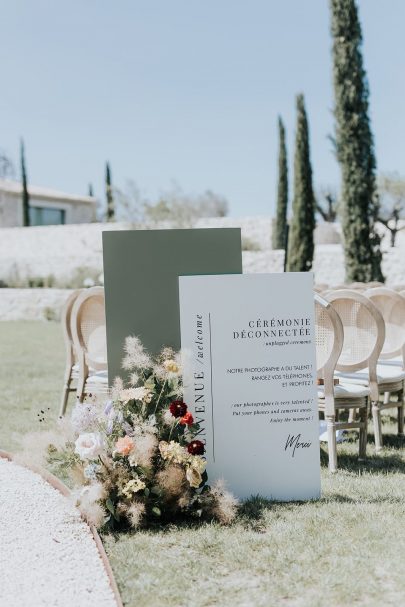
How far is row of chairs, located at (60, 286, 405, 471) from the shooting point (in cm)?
403

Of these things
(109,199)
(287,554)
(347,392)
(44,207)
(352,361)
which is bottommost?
(287,554)

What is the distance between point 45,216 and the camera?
40594 millimetres

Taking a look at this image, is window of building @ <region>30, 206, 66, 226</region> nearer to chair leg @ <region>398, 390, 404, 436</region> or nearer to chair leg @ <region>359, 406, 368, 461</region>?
chair leg @ <region>398, 390, 404, 436</region>

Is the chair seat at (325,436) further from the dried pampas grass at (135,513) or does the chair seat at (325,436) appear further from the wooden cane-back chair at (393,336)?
the dried pampas grass at (135,513)

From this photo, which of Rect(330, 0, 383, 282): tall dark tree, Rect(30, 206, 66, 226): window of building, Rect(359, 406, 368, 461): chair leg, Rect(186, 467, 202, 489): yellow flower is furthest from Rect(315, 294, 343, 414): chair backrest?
Rect(30, 206, 66, 226): window of building

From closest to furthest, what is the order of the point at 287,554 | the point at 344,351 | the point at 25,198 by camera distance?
the point at 287,554 → the point at 344,351 → the point at 25,198

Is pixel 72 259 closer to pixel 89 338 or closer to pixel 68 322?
pixel 68 322

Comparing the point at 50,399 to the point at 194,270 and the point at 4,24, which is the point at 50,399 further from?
the point at 4,24

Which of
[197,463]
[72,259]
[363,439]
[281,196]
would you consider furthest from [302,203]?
[197,463]

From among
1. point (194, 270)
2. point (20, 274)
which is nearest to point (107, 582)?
point (194, 270)

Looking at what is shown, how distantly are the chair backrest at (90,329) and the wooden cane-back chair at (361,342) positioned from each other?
5.65 feet

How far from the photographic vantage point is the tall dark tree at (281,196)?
2719 cm

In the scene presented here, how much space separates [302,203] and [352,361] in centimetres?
1752
